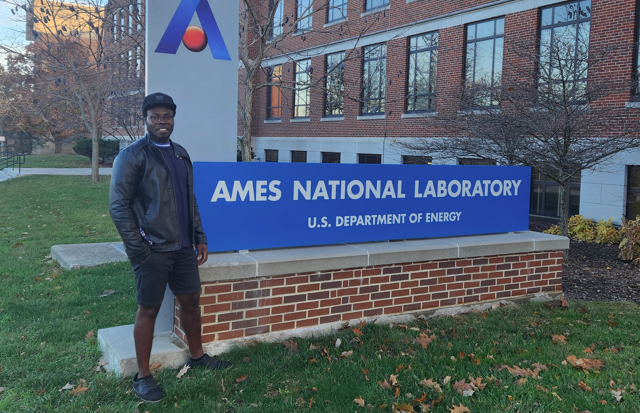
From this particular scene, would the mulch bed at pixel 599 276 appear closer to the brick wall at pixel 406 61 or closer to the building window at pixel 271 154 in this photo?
the brick wall at pixel 406 61

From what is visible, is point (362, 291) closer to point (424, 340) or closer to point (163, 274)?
point (424, 340)

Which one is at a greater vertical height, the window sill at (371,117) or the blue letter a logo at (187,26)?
the window sill at (371,117)

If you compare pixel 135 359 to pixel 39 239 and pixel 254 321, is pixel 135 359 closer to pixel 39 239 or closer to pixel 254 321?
pixel 254 321

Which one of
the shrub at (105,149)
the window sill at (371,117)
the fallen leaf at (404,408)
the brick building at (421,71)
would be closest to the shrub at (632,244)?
the brick building at (421,71)

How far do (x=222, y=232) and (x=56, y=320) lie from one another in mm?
1956

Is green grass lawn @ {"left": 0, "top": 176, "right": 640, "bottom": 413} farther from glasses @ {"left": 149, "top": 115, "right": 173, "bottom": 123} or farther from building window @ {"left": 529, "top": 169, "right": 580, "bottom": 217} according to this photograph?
building window @ {"left": 529, "top": 169, "right": 580, "bottom": 217}

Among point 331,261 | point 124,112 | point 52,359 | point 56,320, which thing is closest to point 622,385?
point 331,261

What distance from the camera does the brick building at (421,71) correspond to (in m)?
12.4

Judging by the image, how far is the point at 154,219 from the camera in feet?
11.4

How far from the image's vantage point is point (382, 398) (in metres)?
3.40

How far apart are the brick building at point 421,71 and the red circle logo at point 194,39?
366cm

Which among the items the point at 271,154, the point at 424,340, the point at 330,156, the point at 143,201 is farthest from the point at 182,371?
the point at 271,154

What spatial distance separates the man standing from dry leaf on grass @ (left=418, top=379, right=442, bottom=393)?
166 centimetres

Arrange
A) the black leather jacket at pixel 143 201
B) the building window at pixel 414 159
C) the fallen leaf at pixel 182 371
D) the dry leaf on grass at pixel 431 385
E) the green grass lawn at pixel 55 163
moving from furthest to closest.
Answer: the green grass lawn at pixel 55 163
the building window at pixel 414 159
the fallen leaf at pixel 182 371
the dry leaf on grass at pixel 431 385
the black leather jacket at pixel 143 201
